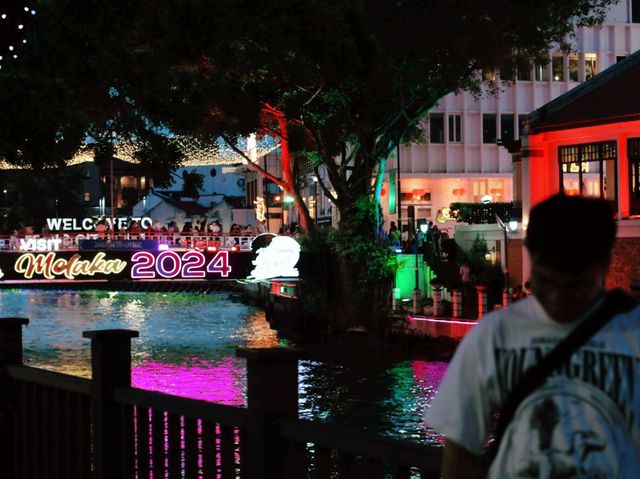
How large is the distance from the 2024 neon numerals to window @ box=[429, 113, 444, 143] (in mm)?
26386

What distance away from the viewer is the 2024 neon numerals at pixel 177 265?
35.5 meters

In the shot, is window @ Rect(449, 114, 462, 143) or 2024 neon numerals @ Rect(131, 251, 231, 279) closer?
2024 neon numerals @ Rect(131, 251, 231, 279)

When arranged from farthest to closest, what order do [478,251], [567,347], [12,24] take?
[478,251]
[12,24]
[567,347]

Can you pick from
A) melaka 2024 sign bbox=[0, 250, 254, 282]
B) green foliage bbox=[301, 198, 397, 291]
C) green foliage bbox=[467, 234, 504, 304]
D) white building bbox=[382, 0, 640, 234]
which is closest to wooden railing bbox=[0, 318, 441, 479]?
green foliage bbox=[467, 234, 504, 304]

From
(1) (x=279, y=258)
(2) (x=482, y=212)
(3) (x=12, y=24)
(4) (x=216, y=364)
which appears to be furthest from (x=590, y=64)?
(3) (x=12, y=24)

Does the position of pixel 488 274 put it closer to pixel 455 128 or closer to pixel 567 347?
pixel 567 347

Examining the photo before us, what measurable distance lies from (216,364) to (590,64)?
41030 millimetres

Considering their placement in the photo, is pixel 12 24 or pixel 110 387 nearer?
pixel 110 387

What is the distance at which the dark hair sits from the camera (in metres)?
3.24

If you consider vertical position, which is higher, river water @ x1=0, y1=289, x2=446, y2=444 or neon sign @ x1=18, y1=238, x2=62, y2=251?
neon sign @ x1=18, y1=238, x2=62, y2=251

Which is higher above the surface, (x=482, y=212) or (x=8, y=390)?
(x=482, y=212)

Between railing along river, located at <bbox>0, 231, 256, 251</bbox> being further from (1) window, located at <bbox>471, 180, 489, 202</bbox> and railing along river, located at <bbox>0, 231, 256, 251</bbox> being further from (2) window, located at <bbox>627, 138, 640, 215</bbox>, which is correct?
(2) window, located at <bbox>627, 138, 640, 215</bbox>

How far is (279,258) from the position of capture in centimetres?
3309

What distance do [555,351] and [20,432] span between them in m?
5.20
